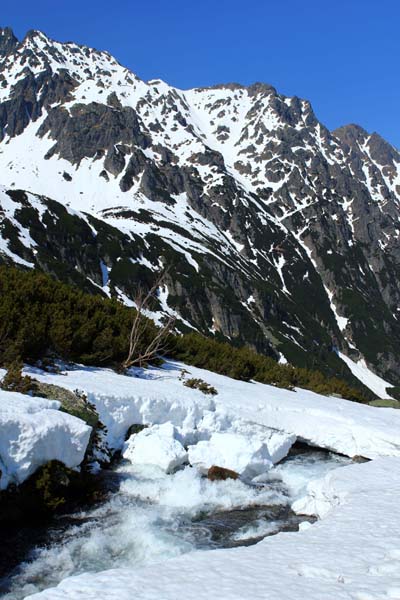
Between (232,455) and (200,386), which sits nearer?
(232,455)

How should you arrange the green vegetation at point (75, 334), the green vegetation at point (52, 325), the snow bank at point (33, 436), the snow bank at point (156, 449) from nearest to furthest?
the snow bank at point (33, 436), the snow bank at point (156, 449), the green vegetation at point (52, 325), the green vegetation at point (75, 334)

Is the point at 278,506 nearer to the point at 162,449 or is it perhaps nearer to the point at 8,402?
the point at 162,449

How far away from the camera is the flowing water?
299 inches

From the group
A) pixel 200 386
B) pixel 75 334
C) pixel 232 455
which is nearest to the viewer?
pixel 232 455

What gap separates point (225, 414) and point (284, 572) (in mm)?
8794

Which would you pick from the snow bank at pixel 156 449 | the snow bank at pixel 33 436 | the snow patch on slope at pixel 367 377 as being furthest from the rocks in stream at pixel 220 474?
the snow patch on slope at pixel 367 377

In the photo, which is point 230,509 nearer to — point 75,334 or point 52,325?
point 75,334

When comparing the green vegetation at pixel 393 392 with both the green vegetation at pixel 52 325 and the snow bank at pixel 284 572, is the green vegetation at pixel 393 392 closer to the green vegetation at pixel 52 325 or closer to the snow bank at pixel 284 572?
the green vegetation at pixel 52 325

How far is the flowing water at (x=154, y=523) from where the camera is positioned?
761 cm

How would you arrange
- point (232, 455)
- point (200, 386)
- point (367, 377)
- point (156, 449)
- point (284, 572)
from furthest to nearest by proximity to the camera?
point (367, 377) → point (200, 386) → point (232, 455) → point (156, 449) → point (284, 572)

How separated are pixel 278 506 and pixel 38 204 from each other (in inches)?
5076

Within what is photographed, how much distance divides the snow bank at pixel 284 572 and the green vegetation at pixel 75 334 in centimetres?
810

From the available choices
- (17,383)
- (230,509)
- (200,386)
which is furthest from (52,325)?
(230,509)

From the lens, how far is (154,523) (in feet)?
29.9
